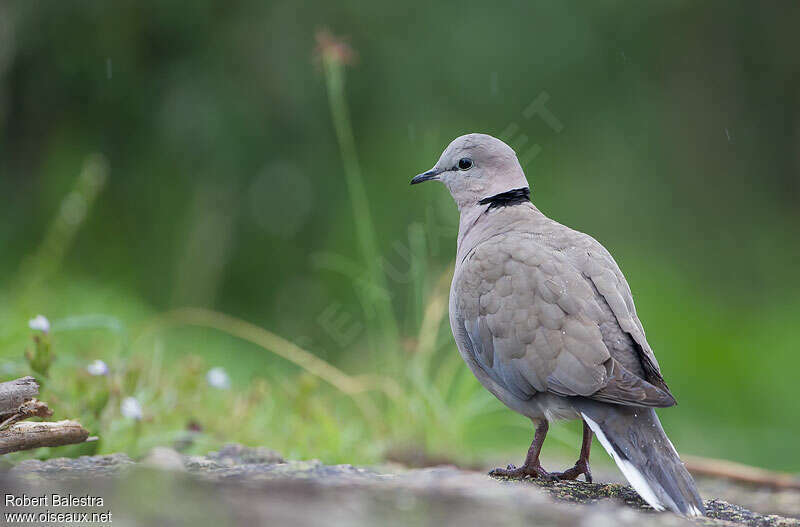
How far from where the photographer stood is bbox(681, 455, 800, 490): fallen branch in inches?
139

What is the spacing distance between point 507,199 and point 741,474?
149cm

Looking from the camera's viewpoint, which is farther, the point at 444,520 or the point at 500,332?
the point at 500,332

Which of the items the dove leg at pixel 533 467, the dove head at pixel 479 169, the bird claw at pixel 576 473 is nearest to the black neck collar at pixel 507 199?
the dove head at pixel 479 169

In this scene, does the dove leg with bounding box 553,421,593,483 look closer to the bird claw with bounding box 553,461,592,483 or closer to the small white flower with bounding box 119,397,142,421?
the bird claw with bounding box 553,461,592,483

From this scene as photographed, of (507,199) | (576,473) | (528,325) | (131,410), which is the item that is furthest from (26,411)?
(507,199)

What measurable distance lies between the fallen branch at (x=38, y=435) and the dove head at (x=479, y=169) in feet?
4.85

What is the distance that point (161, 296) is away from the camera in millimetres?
5750

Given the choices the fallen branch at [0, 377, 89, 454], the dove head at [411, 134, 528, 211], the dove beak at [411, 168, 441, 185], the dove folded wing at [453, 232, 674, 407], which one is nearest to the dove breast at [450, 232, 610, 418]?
the dove folded wing at [453, 232, 674, 407]

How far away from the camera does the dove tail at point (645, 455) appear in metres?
2.24

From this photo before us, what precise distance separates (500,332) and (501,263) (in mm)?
214

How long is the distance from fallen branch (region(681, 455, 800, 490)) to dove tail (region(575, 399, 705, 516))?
138 cm

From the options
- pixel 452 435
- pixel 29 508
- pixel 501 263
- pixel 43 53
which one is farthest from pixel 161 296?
pixel 29 508

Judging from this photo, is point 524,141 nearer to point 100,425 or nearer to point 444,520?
point 100,425

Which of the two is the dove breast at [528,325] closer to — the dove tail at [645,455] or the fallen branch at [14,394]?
the dove tail at [645,455]
